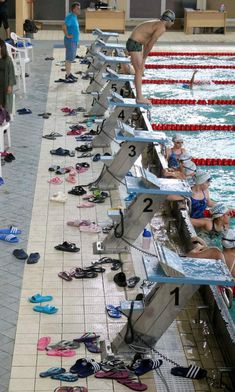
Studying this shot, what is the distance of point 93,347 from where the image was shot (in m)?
6.00

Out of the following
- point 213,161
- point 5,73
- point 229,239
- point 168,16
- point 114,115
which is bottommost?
point 213,161

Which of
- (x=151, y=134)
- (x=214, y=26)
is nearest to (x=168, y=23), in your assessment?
(x=151, y=134)

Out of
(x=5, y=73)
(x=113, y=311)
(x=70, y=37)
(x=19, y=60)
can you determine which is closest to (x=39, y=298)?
(x=113, y=311)

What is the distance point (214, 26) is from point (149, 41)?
1241 centimetres

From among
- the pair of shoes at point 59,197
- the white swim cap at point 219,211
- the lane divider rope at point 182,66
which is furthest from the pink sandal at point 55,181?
the lane divider rope at point 182,66

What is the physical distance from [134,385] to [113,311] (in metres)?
1.08

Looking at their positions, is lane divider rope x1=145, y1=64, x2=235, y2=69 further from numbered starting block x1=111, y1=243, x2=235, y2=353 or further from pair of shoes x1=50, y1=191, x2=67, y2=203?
numbered starting block x1=111, y1=243, x2=235, y2=353

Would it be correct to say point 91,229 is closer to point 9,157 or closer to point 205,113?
point 9,157

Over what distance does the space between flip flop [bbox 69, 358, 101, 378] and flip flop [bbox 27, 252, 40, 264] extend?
1.82 metres

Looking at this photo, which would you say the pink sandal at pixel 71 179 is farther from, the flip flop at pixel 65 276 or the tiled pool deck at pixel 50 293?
the flip flop at pixel 65 276

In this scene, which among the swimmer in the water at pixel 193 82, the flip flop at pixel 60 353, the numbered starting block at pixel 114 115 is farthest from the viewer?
the swimmer in the water at pixel 193 82

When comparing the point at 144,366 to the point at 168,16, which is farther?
the point at 168,16

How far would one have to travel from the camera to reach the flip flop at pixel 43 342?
19.5ft

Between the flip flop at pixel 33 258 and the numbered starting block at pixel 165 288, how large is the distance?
1656 mm
